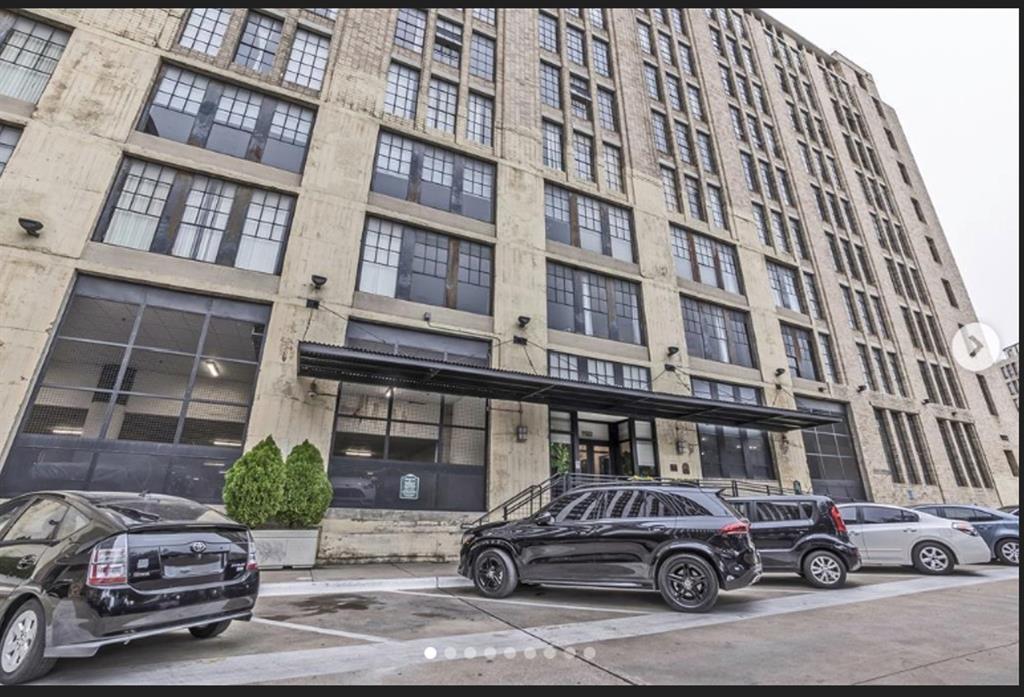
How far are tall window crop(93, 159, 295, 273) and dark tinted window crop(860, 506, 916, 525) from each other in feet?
52.6

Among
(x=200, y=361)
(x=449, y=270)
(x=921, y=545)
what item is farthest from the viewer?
(x=449, y=270)

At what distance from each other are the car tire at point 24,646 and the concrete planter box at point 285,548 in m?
5.40

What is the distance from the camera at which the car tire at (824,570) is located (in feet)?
27.3

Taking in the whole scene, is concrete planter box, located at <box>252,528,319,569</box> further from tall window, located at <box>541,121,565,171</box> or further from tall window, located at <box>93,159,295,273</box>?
tall window, located at <box>541,121,565,171</box>

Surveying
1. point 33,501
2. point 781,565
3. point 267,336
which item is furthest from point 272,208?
point 781,565

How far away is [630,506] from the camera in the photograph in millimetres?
6891

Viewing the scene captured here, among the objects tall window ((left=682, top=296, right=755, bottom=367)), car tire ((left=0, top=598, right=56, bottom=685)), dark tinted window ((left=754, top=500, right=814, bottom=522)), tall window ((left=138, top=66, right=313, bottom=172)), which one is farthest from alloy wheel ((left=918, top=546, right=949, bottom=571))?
tall window ((left=138, top=66, right=313, bottom=172))

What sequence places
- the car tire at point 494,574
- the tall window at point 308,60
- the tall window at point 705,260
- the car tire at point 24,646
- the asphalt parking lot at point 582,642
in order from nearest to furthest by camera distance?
the car tire at point 24,646, the asphalt parking lot at point 582,642, the car tire at point 494,574, the tall window at point 308,60, the tall window at point 705,260

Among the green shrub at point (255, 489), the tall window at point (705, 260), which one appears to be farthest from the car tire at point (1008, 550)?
the green shrub at point (255, 489)

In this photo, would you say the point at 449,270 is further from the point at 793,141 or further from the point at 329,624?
the point at 793,141

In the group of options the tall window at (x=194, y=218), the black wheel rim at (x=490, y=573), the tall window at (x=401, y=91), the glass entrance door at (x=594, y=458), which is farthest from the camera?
the tall window at (x=401, y=91)

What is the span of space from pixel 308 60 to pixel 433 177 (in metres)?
5.72

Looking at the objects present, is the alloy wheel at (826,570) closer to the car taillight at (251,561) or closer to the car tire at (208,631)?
the car taillight at (251,561)

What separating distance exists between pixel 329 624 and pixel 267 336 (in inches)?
328
